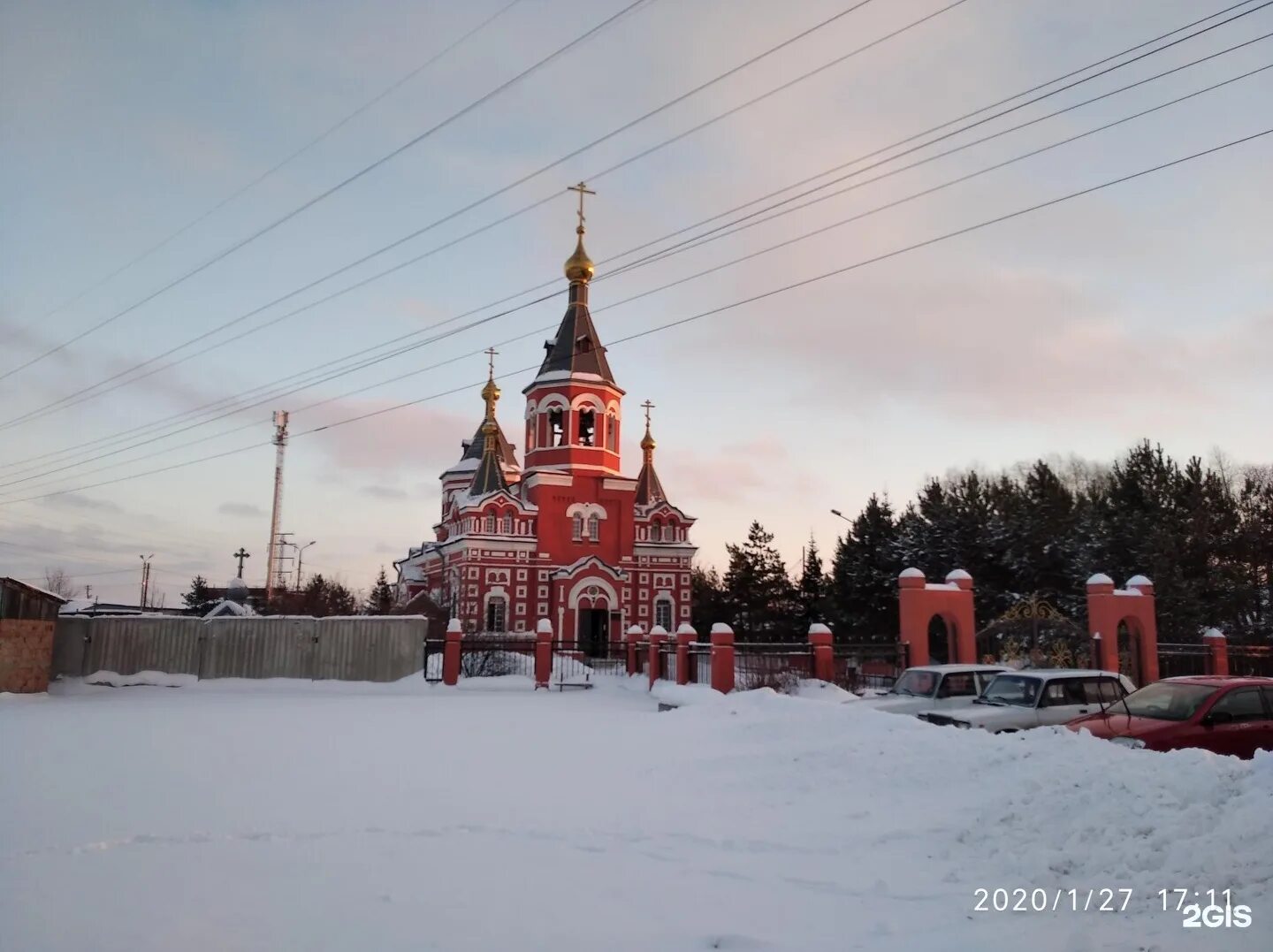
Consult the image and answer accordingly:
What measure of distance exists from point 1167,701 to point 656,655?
15.0 m

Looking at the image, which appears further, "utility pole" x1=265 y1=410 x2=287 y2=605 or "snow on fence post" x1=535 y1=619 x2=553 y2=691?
"utility pole" x1=265 y1=410 x2=287 y2=605

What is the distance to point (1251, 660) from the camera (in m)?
24.0

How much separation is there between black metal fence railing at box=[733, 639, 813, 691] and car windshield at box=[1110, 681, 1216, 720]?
9819 millimetres

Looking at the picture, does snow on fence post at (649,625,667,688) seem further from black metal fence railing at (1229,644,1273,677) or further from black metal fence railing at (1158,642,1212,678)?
black metal fence railing at (1229,644,1273,677)

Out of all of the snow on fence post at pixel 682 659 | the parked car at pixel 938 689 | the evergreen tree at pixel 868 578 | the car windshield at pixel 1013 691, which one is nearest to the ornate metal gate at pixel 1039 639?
the snow on fence post at pixel 682 659

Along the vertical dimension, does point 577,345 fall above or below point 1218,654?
above

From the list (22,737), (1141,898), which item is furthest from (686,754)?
(22,737)

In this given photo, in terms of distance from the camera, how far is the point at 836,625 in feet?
149

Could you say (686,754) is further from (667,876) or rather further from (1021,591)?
(1021,591)

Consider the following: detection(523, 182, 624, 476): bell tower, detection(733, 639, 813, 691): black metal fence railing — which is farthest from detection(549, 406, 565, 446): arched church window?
detection(733, 639, 813, 691): black metal fence railing

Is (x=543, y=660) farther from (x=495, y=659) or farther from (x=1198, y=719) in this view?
(x=1198, y=719)

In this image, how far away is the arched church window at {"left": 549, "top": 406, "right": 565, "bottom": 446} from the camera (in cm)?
4231

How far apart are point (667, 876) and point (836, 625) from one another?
40.0 meters

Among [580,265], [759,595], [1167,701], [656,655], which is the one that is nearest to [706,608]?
[759,595]
